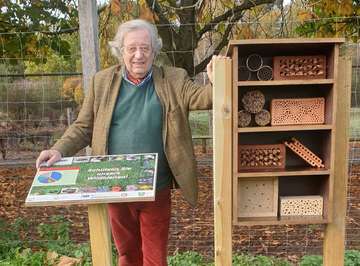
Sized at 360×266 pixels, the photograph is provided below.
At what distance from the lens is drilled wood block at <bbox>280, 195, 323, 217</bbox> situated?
2.29 meters

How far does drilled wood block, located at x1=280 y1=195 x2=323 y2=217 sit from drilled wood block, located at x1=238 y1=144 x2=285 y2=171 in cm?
19

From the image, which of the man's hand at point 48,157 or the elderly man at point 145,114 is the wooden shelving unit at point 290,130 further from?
the man's hand at point 48,157

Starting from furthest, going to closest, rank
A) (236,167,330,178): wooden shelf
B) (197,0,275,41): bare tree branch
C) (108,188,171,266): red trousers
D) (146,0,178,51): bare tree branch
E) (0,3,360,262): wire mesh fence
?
(197,0,275,41): bare tree branch, (146,0,178,51): bare tree branch, (0,3,360,262): wire mesh fence, (108,188,171,266): red trousers, (236,167,330,178): wooden shelf

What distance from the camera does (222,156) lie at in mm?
2156

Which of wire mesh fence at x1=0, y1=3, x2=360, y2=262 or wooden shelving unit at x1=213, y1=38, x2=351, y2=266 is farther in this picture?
wire mesh fence at x1=0, y1=3, x2=360, y2=262

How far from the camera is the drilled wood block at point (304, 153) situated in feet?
7.48

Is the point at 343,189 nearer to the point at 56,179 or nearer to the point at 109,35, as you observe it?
the point at 56,179

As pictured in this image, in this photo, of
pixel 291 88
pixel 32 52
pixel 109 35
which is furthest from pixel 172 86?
pixel 32 52

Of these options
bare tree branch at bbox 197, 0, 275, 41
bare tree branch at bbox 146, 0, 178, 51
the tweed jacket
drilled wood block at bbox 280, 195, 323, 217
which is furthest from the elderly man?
bare tree branch at bbox 197, 0, 275, 41

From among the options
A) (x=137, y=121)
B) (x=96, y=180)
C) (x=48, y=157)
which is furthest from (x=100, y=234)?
(x=137, y=121)

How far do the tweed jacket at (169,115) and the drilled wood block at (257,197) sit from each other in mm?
264

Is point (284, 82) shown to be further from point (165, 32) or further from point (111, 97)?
point (165, 32)

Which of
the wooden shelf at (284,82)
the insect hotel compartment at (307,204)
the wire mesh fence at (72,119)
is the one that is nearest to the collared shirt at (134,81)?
the wooden shelf at (284,82)

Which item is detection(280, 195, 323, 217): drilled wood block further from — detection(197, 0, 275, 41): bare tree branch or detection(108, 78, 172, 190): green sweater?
detection(197, 0, 275, 41): bare tree branch
